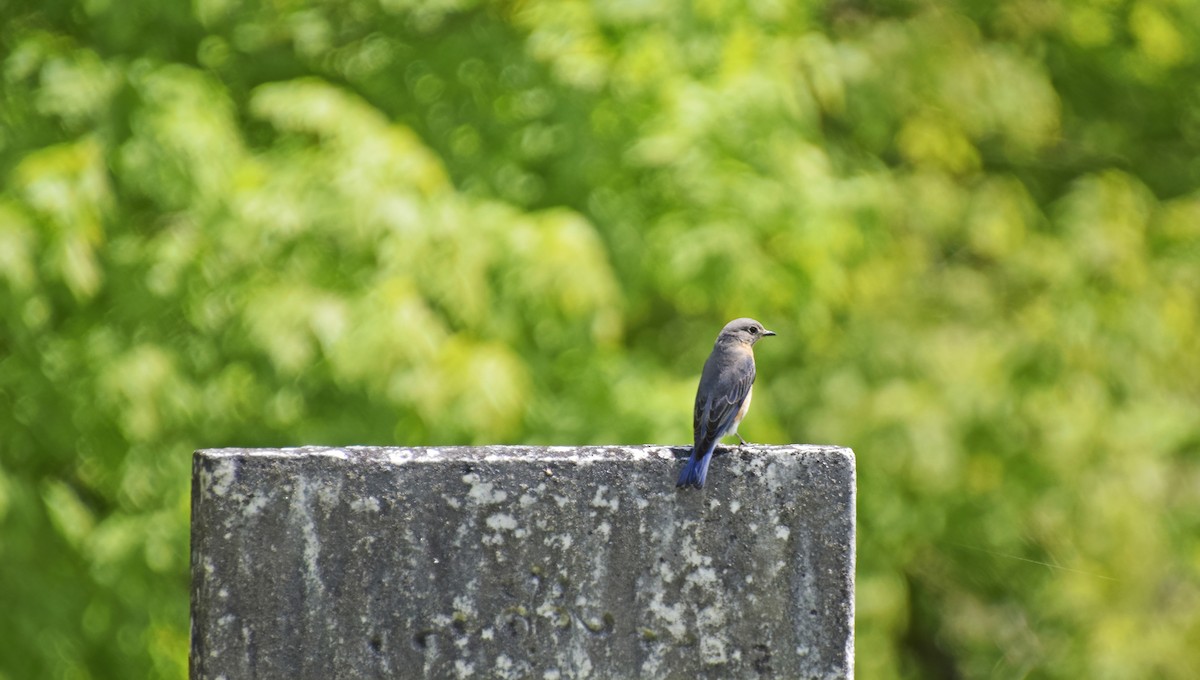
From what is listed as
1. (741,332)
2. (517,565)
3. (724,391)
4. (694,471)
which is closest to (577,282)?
(741,332)

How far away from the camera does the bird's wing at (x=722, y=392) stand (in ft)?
10.8

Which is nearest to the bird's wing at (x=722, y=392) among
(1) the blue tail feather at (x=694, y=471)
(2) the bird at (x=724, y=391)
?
(2) the bird at (x=724, y=391)

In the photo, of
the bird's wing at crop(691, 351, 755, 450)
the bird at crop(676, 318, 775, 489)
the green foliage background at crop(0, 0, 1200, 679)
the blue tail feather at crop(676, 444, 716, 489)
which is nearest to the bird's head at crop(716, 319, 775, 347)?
the bird at crop(676, 318, 775, 489)

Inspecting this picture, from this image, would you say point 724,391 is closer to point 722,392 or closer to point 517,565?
point 722,392

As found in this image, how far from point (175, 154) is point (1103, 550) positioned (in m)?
5.97

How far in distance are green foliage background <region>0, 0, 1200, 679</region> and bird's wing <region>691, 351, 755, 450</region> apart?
5.25ft

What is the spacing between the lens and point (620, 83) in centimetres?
692

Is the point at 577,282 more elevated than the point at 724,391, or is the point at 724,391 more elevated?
the point at 577,282

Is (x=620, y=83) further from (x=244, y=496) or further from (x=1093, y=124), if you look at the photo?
(x=1093, y=124)

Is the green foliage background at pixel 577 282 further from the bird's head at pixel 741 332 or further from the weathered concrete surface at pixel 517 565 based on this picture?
the weathered concrete surface at pixel 517 565

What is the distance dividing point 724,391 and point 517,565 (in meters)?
1.62

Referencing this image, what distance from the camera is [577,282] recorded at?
5.97m

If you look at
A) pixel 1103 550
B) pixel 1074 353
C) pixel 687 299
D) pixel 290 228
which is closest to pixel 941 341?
pixel 1074 353

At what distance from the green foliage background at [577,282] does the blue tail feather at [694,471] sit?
3.08 meters
